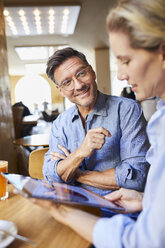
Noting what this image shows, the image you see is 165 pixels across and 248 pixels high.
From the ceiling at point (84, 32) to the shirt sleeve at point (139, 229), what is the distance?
3.49 metres

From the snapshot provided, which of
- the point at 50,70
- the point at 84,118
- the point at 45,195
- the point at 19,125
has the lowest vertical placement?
the point at 19,125

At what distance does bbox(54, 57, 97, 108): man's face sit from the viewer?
4.38 ft

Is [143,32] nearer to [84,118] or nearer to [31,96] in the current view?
[84,118]

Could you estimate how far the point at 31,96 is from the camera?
1736cm

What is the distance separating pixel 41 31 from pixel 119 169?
495 cm

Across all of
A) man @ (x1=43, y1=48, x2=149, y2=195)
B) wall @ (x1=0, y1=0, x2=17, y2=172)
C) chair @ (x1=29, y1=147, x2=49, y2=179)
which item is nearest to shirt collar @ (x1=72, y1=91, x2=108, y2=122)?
man @ (x1=43, y1=48, x2=149, y2=195)

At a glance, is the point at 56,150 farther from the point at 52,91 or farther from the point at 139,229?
the point at 52,91

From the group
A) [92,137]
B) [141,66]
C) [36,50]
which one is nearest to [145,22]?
[141,66]

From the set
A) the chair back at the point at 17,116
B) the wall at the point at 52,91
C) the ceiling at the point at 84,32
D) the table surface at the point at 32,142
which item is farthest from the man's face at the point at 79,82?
the wall at the point at 52,91

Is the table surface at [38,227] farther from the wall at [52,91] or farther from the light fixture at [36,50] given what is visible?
the wall at [52,91]

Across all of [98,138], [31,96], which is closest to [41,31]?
[98,138]

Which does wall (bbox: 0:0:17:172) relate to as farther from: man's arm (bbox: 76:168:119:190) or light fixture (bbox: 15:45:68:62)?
light fixture (bbox: 15:45:68:62)

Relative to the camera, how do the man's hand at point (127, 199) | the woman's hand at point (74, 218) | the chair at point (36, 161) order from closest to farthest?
the woman's hand at point (74, 218), the man's hand at point (127, 199), the chair at point (36, 161)

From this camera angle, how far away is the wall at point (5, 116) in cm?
297
